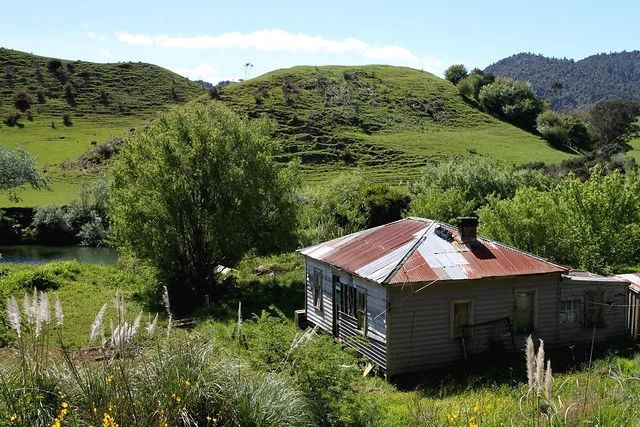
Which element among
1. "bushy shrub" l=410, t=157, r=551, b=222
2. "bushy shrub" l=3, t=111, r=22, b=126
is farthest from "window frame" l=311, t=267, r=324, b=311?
"bushy shrub" l=3, t=111, r=22, b=126

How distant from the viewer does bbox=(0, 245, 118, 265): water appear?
44406mm

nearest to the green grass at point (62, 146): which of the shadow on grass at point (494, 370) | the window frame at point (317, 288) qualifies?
the window frame at point (317, 288)

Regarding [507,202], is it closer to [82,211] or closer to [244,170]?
[244,170]

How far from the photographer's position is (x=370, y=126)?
84.7m

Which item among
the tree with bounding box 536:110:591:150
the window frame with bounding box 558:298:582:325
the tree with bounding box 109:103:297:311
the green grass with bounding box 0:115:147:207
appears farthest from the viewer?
the tree with bounding box 536:110:591:150

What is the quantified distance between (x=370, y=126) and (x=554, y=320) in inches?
2662

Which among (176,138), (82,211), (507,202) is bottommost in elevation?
(82,211)

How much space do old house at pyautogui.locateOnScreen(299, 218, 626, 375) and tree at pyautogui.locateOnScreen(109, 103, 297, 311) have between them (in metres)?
8.16

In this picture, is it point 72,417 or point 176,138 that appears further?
point 176,138

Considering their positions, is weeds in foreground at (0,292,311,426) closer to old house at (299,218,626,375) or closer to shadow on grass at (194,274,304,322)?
old house at (299,218,626,375)

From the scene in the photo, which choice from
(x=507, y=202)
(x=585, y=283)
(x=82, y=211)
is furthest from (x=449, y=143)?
(x=585, y=283)

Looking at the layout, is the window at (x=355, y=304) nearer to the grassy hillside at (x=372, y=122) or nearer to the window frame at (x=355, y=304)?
the window frame at (x=355, y=304)

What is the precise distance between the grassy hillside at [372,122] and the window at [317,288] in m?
42.0

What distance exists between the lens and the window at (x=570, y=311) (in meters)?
19.1
